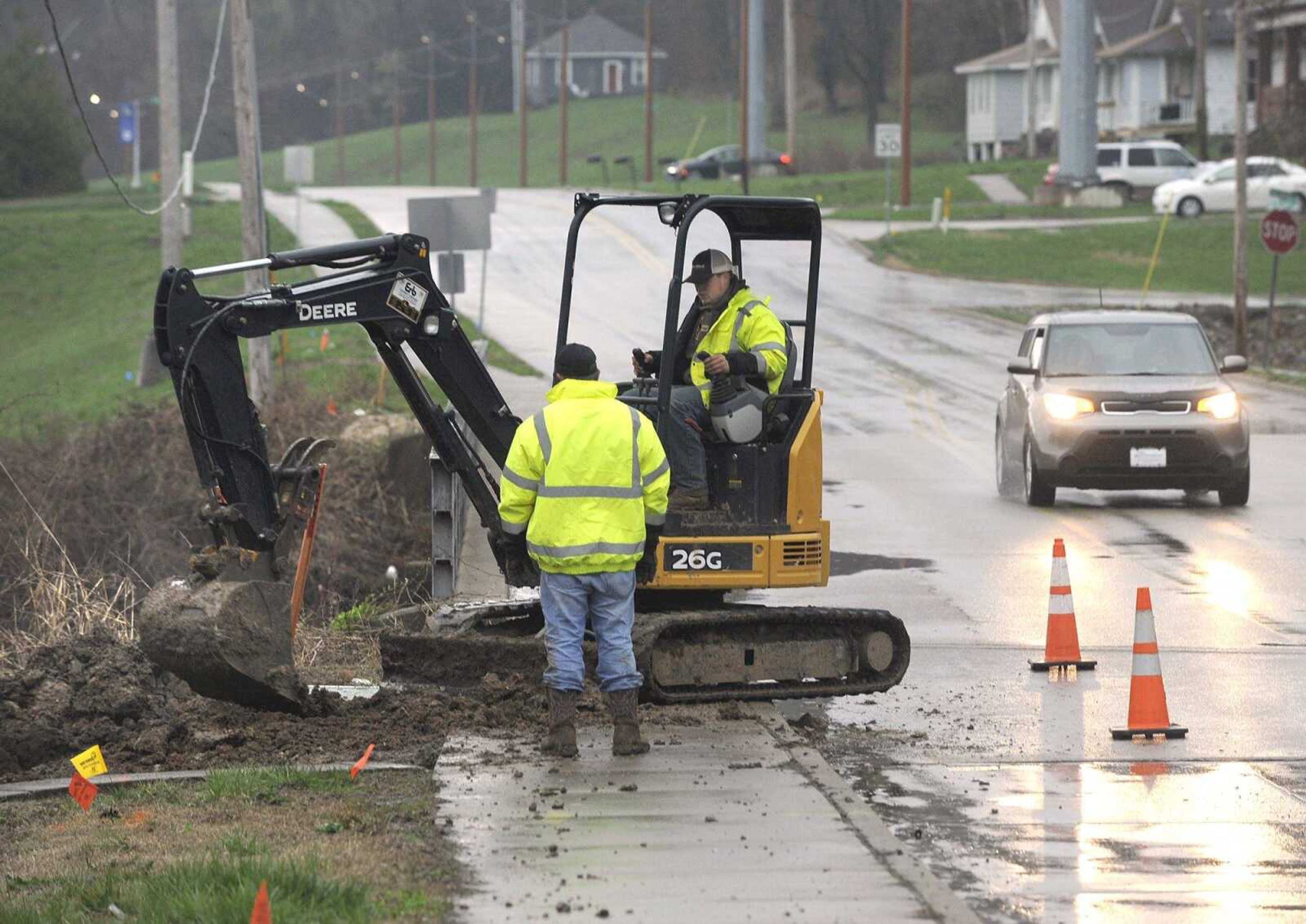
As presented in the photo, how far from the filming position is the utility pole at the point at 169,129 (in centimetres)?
3256

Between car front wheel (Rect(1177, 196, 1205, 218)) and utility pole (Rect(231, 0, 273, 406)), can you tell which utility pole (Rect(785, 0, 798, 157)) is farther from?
utility pole (Rect(231, 0, 273, 406))

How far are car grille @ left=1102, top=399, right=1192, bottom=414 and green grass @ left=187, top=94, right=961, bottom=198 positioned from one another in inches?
2877

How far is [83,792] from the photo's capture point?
30.0 ft

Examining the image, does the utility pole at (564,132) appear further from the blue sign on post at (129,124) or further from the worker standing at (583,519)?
the worker standing at (583,519)

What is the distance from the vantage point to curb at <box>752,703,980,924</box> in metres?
7.25

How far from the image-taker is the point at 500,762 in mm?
9789

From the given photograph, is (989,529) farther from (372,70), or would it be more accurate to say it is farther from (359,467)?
(372,70)

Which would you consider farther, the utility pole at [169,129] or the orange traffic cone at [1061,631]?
the utility pole at [169,129]

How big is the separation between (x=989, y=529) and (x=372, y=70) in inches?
5033

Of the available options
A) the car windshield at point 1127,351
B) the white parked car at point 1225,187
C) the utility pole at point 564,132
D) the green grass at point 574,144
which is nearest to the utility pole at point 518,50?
the utility pole at point 564,132

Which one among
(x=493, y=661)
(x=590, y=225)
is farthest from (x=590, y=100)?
(x=493, y=661)

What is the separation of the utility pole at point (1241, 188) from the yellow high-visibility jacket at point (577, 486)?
29.6m

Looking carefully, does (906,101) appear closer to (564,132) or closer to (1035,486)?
(564,132)

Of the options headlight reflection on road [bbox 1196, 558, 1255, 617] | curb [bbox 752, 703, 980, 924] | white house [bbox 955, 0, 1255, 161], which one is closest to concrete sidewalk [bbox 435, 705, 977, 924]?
curb [bbox 752, 703, 980, 924]
